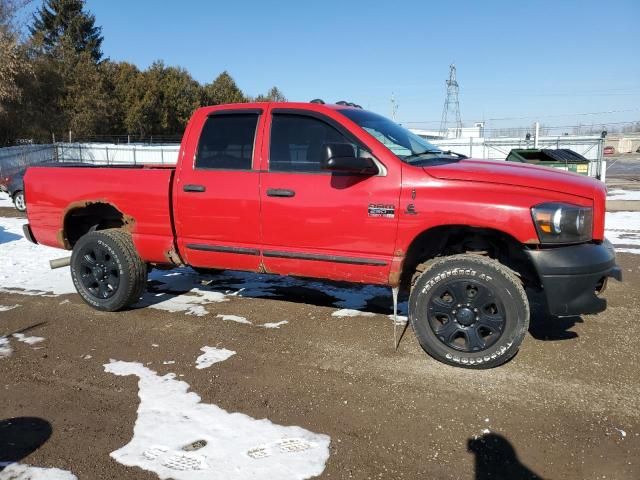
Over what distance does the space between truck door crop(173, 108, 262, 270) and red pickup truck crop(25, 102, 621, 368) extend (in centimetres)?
1

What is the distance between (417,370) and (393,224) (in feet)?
3.59

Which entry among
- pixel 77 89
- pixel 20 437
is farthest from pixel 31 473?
pixel 77 89

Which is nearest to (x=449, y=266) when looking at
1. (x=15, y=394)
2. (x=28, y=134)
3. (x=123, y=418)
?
(x=123, y=418)

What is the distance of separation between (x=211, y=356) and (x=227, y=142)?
1.85 m

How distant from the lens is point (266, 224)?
4477 millimetres

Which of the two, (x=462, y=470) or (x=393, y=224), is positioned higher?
(x=393, y=224)

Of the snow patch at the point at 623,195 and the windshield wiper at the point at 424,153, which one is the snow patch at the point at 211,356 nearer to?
the windshield wiper at the point at 424,153

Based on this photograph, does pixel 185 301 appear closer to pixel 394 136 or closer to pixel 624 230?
pixel 394 136

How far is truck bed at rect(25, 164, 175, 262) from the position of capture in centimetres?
493

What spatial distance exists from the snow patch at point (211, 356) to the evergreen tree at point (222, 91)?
51255mm

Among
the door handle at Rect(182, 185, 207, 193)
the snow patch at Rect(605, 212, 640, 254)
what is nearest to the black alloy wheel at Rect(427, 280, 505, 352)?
the door handle at Rect(182, 185, 207, 193)

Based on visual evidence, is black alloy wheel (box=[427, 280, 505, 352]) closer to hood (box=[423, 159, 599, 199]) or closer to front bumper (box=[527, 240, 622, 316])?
front bumper (box=[527, 240, 622, 316])

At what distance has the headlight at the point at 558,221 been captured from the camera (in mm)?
3600

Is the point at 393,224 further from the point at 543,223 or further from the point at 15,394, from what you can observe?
the point at 15,394
